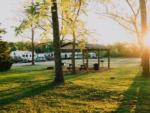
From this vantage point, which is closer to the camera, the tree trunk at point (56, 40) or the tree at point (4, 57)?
the tree trunk at point (56, 40)

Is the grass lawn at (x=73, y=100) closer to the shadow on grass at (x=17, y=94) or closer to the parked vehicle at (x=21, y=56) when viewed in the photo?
the shadow on grass at (x=17, y=94)

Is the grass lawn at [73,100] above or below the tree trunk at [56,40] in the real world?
below

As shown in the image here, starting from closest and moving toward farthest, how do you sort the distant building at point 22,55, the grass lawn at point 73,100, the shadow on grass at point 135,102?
the shadow on grass at point 135,102
the grass lawn at point 73,100
the distant building at point 22,55

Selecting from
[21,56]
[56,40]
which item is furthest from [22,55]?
[56,40]

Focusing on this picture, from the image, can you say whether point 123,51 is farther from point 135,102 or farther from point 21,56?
point 135,102

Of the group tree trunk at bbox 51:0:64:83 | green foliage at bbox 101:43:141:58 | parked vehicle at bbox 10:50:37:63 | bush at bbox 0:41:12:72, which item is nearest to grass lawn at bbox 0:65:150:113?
tree trunk at bbox 51:0:64:83

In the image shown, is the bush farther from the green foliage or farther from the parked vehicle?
the green foliage

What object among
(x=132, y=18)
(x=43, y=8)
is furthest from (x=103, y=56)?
(x=43, y=8)

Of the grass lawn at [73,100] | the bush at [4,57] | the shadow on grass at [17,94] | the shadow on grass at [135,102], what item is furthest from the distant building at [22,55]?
the shadow on grass at [135,102]

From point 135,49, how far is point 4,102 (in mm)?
85186

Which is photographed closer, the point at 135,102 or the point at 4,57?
the point at 135,102

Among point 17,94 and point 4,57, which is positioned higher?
point 4,57

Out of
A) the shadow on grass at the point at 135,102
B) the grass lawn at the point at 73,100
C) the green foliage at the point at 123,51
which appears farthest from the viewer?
the green foliage at the point at 123,51

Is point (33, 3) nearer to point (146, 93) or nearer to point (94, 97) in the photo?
point (94, 97)
